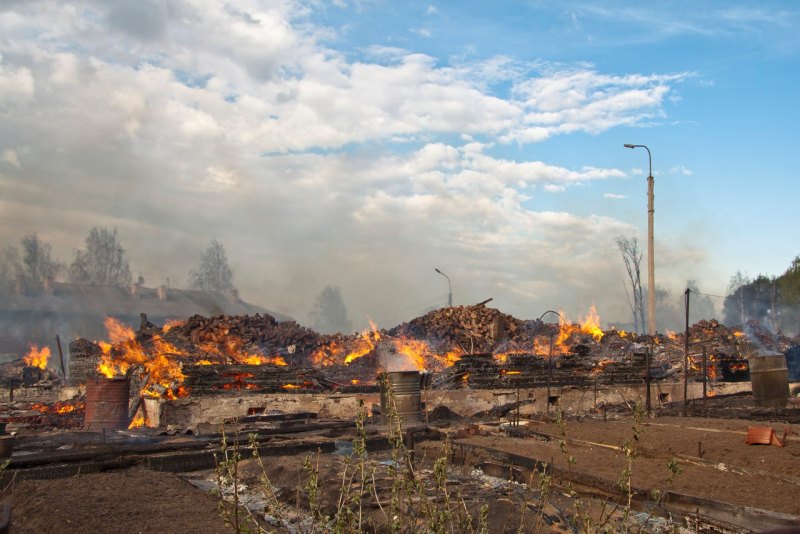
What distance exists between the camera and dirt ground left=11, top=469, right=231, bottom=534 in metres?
6.13

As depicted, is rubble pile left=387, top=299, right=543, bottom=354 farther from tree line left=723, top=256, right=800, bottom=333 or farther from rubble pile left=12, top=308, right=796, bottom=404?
tree line left=723, top=256, right=800, bottom=333

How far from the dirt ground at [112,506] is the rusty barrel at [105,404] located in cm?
681

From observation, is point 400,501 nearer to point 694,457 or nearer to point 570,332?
point 694,457

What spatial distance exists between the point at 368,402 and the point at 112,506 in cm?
1105

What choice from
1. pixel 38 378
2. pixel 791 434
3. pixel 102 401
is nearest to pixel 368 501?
→ pixel 791 434

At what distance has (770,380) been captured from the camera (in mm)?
16531

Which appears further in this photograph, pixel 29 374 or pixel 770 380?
pixel 29 374

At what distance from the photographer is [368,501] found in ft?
22.2

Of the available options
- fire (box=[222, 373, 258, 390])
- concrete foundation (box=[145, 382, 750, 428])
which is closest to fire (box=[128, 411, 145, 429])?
concrete foundation (box=[145, 382, 750, 428])

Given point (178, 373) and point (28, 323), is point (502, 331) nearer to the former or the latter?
point (178, 373)

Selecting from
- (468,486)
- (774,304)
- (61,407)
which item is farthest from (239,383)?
(774,304)

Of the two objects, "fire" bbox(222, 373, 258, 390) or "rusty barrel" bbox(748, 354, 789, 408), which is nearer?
"rusty barrel" bbox(748, 354, 789, 408)

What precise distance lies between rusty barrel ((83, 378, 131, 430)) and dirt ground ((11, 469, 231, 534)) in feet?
22.3

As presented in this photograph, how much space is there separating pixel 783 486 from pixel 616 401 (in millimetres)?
12283
